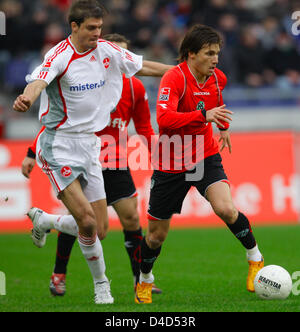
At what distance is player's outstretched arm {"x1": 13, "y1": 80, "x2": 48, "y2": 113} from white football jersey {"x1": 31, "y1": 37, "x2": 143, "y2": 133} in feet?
0.56

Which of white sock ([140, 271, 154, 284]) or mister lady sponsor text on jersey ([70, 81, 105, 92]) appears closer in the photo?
mister lady sponsor text on jersey ([70, 81, 105, 92])

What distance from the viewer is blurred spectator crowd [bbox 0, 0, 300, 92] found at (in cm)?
1565

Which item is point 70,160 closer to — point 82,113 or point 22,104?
point 82,113

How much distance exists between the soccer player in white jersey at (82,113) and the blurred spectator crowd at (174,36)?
8640 millimetres

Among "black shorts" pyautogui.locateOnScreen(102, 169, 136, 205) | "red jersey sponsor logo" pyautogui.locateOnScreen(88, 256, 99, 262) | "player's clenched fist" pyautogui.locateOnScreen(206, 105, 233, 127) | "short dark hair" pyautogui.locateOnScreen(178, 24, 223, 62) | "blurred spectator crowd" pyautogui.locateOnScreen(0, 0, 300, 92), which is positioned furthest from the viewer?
"blurred spectator crowd" pyautogui.locateOnScreen(0, 0, 300, 92)

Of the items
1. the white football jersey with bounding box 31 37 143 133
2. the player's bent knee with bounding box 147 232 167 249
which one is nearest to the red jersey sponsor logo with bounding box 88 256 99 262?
the player's bent knee with bounding box 147 232 167 249

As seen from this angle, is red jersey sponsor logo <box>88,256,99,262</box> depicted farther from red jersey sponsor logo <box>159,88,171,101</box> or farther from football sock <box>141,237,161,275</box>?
red jersey sponsor logo <box>159,88,171,101</box>

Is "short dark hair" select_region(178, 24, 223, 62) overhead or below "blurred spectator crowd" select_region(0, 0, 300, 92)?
below

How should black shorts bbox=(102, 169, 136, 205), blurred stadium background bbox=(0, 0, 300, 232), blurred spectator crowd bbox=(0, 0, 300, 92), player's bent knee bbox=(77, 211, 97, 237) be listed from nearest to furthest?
1. player's bent knee bbox=(77, 211, 97, 237)
2. black shorts bbox=(102, 169, 136, 205)
3. blurred stadium background bbox=(0, 0, 300, 232)
4. blurred spectator crowd bbox=(0, 0, 300, 92)

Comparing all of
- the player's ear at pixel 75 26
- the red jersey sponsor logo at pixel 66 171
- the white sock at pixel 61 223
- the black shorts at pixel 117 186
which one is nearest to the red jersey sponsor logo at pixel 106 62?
the player's ear at pixel 75 26

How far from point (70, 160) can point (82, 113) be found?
446mm

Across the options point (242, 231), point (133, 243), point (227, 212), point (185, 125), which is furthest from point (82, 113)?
point (242, 231)

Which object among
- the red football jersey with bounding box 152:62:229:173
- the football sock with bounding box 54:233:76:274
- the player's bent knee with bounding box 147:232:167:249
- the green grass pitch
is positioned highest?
the red football jersey with bounding box 152:62:229:173

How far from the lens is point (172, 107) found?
639 cm
